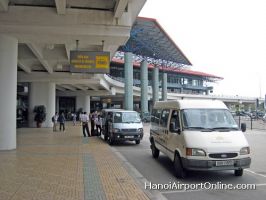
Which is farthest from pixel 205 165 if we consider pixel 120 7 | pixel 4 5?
pixel 4 5

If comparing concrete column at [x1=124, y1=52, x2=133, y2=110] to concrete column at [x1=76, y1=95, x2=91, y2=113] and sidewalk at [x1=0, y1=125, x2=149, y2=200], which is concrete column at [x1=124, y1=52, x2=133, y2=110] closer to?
concrete column at [x1=76, y1=95, x2=91, y2=113]

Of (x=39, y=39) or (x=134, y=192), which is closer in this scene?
(x=134, y=192)

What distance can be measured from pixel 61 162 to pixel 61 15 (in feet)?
19.3

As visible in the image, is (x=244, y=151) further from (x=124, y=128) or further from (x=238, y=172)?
(x=124, y=128)

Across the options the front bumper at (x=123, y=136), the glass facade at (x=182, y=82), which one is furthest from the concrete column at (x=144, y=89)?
the front bumper at (x=123, y=136)

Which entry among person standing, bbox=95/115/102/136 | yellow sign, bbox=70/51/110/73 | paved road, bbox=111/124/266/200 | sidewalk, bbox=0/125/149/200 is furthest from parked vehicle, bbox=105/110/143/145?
sidewalk, bbox=0/125/149/200

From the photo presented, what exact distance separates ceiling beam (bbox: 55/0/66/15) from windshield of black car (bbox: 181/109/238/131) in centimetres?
606

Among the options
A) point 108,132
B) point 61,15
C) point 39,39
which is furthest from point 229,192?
point 108,132

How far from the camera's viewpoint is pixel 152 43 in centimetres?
6291

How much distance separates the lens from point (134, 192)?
776 centimetres

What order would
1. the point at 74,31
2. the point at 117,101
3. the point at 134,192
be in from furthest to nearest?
1. the point at 117,101
2. the point at 74,31
3. the point at 134,192

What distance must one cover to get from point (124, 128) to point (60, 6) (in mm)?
7573

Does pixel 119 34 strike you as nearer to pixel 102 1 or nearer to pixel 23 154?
pixel 102 1

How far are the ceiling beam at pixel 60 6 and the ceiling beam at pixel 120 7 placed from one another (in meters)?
1.90
